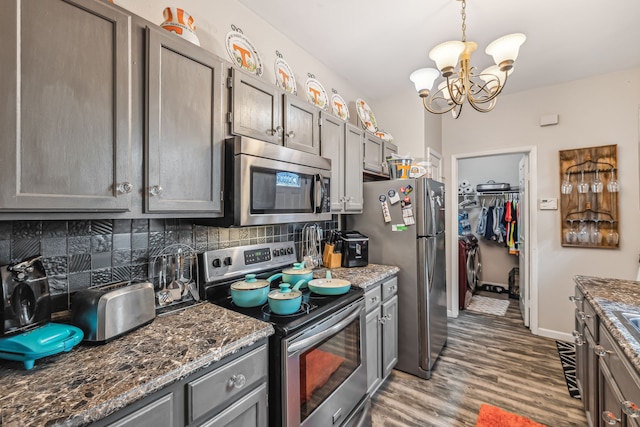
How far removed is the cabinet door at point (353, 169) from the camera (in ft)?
7.82

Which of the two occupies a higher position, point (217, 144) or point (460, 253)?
point (217, 144)

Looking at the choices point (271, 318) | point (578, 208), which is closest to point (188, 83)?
point (271, 318)

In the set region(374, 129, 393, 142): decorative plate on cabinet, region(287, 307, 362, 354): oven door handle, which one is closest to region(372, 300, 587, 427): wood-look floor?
region(287, 307, 362, 354): oven door handle

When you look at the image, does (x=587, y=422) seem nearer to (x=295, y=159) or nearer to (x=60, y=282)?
(x=295, y=159)

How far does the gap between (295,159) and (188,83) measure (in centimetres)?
67

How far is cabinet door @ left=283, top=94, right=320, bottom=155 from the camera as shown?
1.81m

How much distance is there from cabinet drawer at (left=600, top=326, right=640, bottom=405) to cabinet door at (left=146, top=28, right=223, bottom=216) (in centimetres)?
177

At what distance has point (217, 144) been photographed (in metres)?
1.41

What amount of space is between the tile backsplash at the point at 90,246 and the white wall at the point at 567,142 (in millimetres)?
3480

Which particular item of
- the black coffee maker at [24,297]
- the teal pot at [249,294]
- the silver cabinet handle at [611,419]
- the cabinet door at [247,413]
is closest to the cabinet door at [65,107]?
the black coffee maker at [24,297]

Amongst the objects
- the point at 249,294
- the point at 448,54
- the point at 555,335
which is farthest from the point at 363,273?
the point at 555,335

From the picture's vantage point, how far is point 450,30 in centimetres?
217

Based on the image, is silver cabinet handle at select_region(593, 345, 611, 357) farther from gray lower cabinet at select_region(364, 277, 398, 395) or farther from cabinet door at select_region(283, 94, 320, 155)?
cabinet door at select_region(283, 94, 320, 155)

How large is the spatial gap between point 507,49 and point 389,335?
203 centimetres
